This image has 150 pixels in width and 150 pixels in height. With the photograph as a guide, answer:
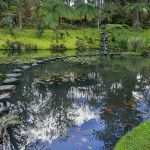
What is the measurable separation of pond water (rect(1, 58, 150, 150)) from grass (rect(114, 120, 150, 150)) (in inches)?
6.5

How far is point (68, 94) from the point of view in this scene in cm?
326

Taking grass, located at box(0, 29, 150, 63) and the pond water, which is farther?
grass, located at box(0, 29, 150, 63)

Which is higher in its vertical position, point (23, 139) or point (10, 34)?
point (10, 34)

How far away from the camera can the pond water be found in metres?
1.81

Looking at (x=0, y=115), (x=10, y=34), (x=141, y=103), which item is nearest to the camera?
(x=0, y=115)

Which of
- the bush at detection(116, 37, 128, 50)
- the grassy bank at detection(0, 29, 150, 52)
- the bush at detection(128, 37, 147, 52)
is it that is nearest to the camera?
the bush at detection(128, 37, 147, 52)

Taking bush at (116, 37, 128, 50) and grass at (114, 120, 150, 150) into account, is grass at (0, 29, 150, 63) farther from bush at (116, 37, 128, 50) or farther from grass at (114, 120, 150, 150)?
→ grass at (114, 120, 150, 150)

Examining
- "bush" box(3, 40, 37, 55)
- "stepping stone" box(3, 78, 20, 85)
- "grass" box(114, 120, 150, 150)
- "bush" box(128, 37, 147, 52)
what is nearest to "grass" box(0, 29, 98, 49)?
"bush" box(3, 40, 37, 55)

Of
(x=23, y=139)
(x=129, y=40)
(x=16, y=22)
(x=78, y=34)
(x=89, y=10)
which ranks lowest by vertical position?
(x=23, y=139)

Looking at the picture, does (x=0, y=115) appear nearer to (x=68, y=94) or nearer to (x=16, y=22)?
(x=68, y=94)

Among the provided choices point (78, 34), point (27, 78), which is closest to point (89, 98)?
point (27, 78)

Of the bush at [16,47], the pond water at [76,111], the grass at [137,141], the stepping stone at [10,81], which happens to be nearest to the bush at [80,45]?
the bush at [16,47]

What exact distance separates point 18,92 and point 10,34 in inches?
445

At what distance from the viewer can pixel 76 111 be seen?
8.36 ft
